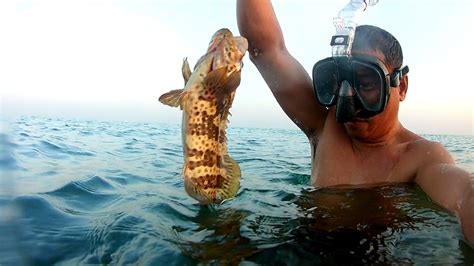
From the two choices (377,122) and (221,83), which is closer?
(221,83)

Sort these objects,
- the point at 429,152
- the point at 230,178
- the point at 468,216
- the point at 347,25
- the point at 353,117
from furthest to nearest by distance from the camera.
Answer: the point at 347,25 < the point at 353,117 < the point at 429,152 < the point at 230,178 < the point at 468,216

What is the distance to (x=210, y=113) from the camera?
9.27 ft

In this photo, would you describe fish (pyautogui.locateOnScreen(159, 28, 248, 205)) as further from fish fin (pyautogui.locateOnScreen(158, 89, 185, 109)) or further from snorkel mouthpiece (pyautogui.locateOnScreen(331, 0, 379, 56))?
snorkel mouthpiece (pyautogui.locateOnScreen(331, 0, 379, 56))

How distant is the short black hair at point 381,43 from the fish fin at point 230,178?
6.23 ft

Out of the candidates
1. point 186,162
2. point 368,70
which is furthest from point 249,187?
point 186,162

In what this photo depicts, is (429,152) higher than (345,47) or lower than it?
lower

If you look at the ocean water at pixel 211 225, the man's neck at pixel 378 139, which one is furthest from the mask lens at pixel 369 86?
the ocean water at pixel 211 225

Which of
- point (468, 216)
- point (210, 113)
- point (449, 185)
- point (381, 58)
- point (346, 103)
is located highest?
point (381, 58)

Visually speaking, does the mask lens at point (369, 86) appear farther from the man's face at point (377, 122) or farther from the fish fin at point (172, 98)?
the fish fin at point (172, 98)

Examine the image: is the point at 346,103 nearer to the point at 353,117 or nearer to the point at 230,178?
the point at 353,117

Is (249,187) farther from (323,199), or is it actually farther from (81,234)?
(81,234)

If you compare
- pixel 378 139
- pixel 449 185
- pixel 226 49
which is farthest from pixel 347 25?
pixel 226 49

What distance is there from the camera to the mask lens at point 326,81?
4.06 metres

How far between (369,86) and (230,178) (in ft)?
5.81
